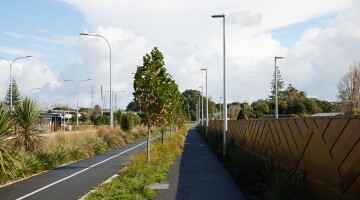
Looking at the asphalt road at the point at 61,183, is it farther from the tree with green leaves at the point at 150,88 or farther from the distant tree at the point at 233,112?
the distant tree at the point at 233,112

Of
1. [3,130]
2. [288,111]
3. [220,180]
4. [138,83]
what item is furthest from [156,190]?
[288,111]

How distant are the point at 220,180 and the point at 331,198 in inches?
286

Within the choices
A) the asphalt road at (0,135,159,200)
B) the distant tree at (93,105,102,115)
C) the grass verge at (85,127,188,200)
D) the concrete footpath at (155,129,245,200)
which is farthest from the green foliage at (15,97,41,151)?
the distant tree at (93,105,102,115)

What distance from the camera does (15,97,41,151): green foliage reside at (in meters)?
19.8

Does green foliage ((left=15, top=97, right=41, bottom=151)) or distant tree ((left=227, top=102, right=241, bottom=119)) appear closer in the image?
green foliage ((left=15, top=97, right=41, bottom=151))

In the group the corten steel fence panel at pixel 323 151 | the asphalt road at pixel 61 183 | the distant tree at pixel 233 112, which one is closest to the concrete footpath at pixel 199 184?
the corten steel fence panel at pixel 323 151

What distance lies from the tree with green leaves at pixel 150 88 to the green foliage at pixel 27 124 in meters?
4.36

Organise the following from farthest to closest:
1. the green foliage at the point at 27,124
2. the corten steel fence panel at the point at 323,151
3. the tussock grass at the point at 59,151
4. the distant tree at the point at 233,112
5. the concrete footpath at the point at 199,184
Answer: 1. the distant tree at the point at 233,112
2. the green foliage at the point at 27,124
3. the tussock grass at the point at 59,151
4. the concrete footpath at the point at 199,184
5. the corten steel fence panel at the point at 323,151

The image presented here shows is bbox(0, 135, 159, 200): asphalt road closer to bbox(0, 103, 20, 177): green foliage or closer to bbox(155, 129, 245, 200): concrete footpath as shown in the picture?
bbox(0, 103, 20, 177): green foliage

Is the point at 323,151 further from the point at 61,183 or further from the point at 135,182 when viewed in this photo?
the point at 61,183

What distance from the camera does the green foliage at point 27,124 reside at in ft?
64.8

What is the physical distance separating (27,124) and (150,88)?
533 cm

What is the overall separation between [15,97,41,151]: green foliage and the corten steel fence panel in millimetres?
10469

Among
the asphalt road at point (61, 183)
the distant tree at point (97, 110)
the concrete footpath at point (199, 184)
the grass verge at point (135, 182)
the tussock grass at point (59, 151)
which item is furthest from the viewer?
the distant tree at point (97, 110)
